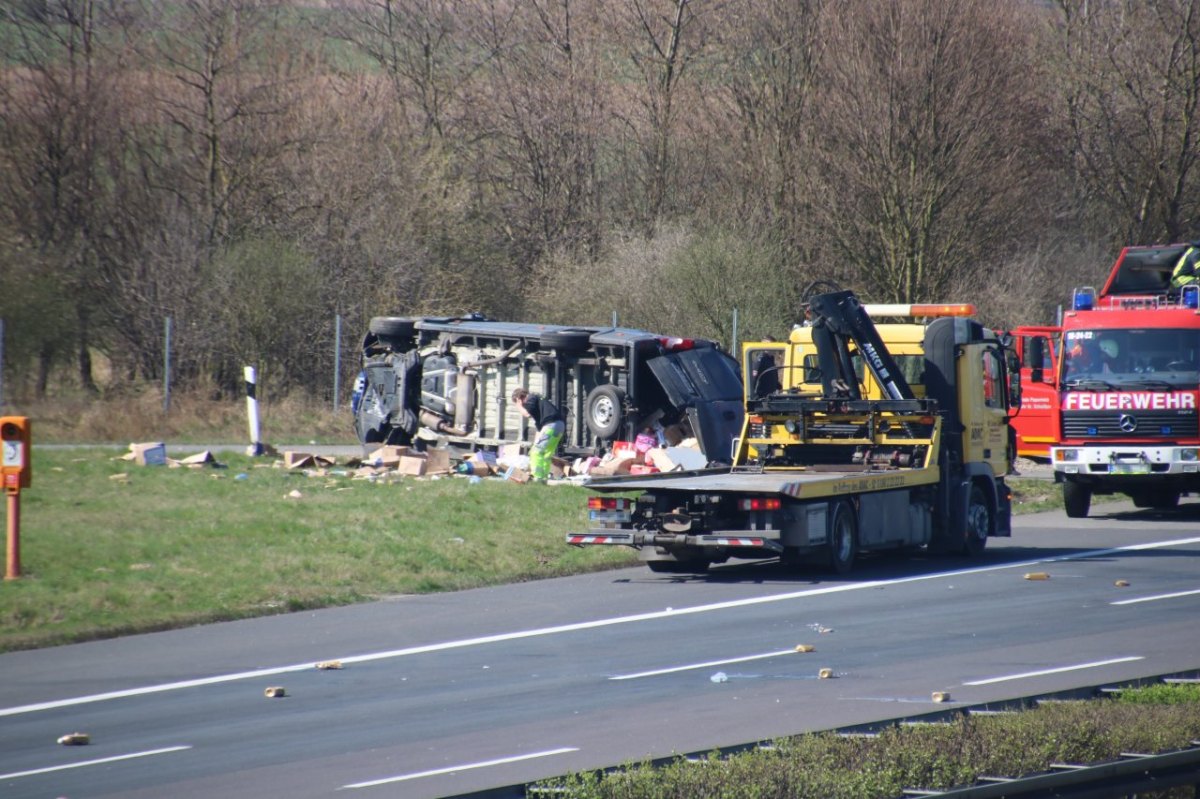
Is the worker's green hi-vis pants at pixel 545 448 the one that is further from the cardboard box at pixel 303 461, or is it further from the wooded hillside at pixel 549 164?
the wooded hillside at pixel 549 164

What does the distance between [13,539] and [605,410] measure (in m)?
10.6

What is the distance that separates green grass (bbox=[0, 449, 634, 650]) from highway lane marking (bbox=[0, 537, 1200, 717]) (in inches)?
92.5

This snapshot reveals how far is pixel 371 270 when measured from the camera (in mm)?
34406

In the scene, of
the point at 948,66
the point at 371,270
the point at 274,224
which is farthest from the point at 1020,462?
the point at 274,224

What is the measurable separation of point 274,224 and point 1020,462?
60.1 ft

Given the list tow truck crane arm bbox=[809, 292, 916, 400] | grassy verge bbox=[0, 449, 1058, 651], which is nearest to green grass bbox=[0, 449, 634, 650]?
grassy verge bbox=[0, 449, 1058, 651]

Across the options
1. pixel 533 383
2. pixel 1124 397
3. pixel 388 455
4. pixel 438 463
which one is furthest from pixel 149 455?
pixel 1124 397

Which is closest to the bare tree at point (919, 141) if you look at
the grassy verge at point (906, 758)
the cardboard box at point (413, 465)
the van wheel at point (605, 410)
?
the van wheel at point (605, 410)

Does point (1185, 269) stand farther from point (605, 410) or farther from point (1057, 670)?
point (1057, 670)

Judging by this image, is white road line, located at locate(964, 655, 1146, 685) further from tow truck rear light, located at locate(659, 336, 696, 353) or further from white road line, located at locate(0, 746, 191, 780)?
tow truck rear light, located at locate(659, 336, 696, 353)

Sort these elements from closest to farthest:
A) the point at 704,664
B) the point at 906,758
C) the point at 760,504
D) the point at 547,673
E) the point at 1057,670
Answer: the point at 906,758 < the point at 1057,670 < the point at 547,673 < the point at 704,664 < the point at 760,504

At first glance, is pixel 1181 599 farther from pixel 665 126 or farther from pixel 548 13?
pixel 548 13

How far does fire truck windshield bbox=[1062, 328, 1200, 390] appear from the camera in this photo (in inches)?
843

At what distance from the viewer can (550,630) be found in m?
12.7
